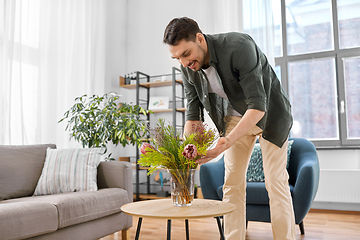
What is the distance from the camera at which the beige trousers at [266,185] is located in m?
1.51

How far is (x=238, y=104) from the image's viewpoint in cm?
150

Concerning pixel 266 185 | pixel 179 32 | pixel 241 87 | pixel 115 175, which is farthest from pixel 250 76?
pixel 115 175

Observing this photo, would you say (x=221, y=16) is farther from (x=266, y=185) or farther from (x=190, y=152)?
(x=190, y=152)

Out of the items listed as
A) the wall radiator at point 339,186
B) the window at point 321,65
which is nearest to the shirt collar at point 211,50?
the wall radiator at point 339,186

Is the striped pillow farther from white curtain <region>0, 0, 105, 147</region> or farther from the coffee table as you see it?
the coffee table

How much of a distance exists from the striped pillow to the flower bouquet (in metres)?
1.13

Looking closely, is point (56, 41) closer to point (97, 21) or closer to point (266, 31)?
point (97, 21)

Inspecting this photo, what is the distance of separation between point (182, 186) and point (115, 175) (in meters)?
1.20

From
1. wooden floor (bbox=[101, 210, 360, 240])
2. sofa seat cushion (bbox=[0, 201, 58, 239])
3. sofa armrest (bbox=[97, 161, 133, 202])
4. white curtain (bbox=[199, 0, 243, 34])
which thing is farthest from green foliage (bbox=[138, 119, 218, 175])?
white curtain (bbox=[199, 0, 243, 34])

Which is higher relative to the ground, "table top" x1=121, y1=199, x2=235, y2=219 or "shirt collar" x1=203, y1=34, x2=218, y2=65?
"shirt collar" x1=203, y1=34, x2=218, y2=65

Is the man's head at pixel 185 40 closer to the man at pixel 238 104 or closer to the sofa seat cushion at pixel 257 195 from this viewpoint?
the man at pixel 238 104

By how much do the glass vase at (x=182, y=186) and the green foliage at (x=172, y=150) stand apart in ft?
0.07

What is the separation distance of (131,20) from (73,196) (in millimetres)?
3529

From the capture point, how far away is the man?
4.30 ft
